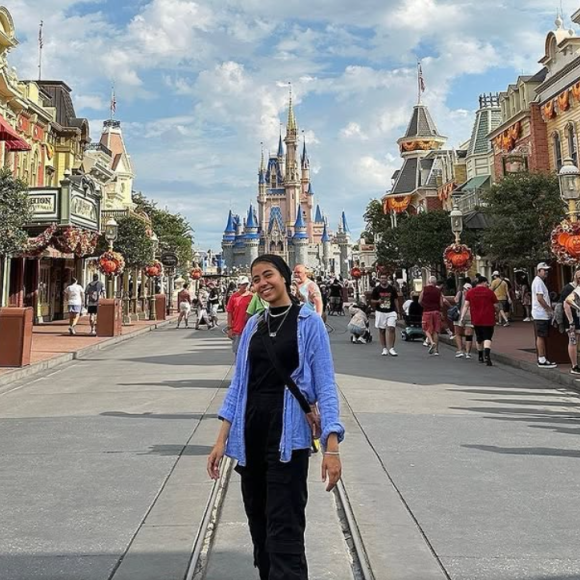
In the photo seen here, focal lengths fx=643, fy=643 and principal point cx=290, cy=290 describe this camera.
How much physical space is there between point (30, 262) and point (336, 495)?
26667 mm

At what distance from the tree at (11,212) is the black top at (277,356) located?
14098mm

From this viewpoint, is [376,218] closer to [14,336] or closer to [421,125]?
[421,125]

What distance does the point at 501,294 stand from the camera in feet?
77.5

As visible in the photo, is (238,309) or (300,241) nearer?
(238,309)

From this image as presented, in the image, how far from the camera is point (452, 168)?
45312mm

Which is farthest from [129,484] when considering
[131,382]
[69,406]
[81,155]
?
[81,155]

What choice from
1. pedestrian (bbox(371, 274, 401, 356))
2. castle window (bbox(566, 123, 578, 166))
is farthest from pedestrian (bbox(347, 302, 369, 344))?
castle window (bbox(566, 123, 578, 166))

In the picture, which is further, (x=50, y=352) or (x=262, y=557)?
(x=50, y=352)

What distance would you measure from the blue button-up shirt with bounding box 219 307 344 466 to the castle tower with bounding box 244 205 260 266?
15572 centimetres

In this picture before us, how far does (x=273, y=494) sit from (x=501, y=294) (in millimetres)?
22130

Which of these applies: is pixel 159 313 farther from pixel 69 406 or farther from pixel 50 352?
pixel 69 406

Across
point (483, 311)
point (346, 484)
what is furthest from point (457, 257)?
point (346, 484)

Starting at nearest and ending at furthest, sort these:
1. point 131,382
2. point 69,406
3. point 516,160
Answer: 1. point 69,406
2. point 131,382
3. point 516,160

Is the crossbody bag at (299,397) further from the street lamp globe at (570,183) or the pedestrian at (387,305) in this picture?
the pedestrian at (387,305)
